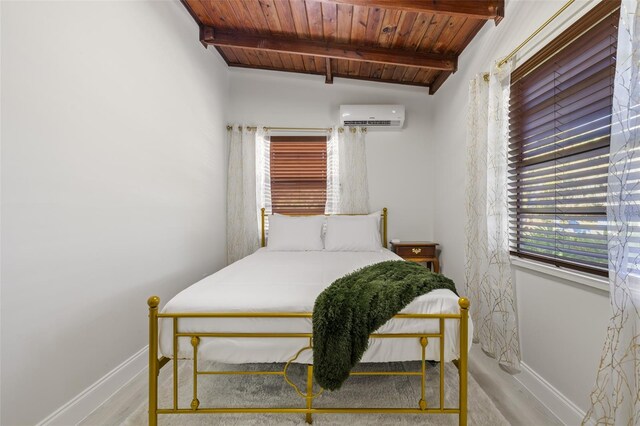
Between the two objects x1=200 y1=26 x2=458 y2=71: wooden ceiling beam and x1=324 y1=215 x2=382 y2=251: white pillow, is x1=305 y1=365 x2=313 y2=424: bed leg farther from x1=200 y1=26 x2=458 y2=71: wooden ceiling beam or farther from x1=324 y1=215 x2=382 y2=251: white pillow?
x1=200 y1=26 x2=458 y2=71: wooden ceiling beam

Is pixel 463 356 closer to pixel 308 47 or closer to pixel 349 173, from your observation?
pixel 349 173

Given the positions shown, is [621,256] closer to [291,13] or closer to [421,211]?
[421,211]

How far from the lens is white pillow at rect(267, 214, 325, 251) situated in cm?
298

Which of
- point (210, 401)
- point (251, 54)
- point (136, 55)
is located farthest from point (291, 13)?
point (210, 401)

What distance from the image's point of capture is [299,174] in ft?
11.5

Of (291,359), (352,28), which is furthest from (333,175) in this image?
(291,359)

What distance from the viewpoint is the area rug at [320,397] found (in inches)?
55.6

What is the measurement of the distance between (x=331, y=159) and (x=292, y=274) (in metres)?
1.96

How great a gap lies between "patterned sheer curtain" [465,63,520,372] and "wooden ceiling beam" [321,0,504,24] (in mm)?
418

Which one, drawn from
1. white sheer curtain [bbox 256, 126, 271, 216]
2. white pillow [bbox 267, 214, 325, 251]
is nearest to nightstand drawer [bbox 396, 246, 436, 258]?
white pillow [bbox 267, 214, 325, 251]

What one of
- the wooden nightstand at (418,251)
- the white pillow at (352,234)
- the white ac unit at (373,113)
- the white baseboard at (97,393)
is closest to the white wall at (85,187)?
the white baseboard at (97,393)

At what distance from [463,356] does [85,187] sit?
6.69ft

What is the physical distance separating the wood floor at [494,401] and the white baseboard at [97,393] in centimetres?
3

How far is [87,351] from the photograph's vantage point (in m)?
1.51
